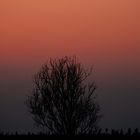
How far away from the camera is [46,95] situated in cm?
5388

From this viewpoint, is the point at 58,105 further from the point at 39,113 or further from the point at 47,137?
the point at 47,137

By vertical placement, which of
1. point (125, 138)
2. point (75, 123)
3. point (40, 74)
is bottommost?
point (125, 138)

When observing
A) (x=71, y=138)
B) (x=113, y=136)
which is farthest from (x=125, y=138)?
(x=71, y=138)

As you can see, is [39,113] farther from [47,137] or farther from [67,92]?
[47,137]

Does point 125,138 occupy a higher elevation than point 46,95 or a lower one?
lower

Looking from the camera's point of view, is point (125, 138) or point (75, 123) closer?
point (125, 138)

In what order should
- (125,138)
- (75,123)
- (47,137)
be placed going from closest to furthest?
1. (125,138)
2. (47,137)
3. (75,123)

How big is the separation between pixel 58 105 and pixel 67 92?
1432 mm

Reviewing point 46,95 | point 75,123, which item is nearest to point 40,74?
point 46,95

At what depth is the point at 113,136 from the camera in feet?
49.6

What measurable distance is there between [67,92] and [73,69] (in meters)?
2.26

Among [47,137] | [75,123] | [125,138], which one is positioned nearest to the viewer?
[125,138]

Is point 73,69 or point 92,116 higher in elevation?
point 73,69

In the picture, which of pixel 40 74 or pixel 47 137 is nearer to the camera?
pixel 47 137
